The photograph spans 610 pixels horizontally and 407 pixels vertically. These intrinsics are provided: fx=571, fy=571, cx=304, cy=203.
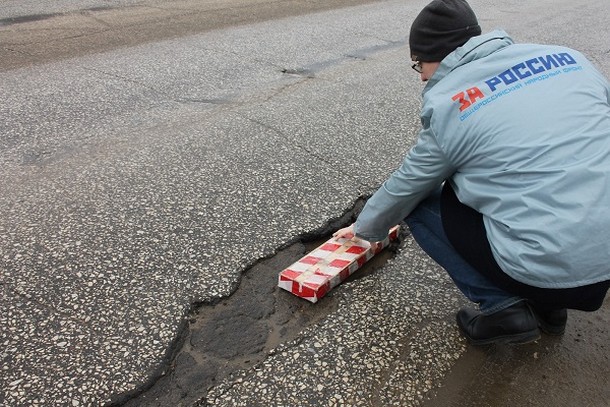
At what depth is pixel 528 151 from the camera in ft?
6.24

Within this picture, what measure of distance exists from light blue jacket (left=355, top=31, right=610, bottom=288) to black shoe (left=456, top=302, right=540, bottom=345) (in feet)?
0.85

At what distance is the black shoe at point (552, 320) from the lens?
240 centimetres

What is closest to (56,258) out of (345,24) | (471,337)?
(471,337)

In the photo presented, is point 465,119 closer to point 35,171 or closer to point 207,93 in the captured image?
point 35,171

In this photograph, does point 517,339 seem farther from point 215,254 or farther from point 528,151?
point 215,254

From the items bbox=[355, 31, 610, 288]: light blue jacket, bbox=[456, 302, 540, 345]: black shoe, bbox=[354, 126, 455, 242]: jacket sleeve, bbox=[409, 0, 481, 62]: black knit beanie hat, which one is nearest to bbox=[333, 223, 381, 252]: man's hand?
bbox=[354, 126, 455, 242]: jacket sleeve

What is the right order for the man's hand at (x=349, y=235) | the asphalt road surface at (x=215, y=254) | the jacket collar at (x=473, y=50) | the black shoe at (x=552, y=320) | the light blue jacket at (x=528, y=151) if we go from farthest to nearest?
the man's hand at (x=349, y=235) → the black shoe at (x=552, y=320) → the asphalt road surface at (x=215, y=254) → the jacket collar at (x=473, y=50) → the light blue jacket at (x=528, y=151)

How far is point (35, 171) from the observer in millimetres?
3525

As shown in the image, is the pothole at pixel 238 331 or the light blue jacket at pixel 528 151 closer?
the light blue jacket at pixel 528 151

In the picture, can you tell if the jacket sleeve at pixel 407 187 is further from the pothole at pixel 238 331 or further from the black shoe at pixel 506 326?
the black shoe at pixel 506 326

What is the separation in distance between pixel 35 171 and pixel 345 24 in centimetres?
561

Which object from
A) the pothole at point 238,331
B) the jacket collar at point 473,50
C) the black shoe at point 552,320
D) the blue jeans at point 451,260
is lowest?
the pothole at point 238,331

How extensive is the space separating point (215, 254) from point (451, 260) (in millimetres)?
1162

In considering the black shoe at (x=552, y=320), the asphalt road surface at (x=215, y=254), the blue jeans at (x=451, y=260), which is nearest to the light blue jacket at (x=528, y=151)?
the blue jeans at (x=451, y=260)
